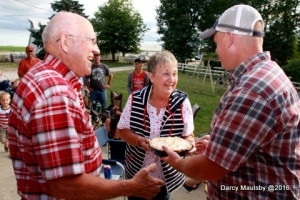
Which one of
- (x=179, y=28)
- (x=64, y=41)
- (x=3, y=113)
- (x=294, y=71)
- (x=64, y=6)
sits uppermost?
(x=179, y=28)

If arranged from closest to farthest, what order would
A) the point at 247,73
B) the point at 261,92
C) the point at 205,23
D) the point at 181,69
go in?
1. the point at 261,92
2. the point at 247,73
3. the point at 181,69
4. the point at 205,23

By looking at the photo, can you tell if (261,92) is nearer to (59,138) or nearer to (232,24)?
(232,24)

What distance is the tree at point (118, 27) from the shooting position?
37.6m

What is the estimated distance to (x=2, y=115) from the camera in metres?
5.14

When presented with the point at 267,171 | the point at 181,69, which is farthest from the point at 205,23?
the point at 267,171

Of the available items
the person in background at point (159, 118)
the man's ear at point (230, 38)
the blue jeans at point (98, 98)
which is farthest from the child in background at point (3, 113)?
the man's ear at point (230, 38)

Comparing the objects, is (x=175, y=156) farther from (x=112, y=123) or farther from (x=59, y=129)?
(x=112, y=123)

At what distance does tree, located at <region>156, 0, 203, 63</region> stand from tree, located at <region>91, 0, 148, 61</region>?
23.3ft

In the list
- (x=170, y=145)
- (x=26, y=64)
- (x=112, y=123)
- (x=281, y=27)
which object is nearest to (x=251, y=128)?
(x=170, y=145)

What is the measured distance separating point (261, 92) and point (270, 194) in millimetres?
713

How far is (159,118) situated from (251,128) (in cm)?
130

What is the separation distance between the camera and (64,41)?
1358mm

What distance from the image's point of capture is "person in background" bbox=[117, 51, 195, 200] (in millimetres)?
2428

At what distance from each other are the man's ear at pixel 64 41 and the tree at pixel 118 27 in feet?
122
